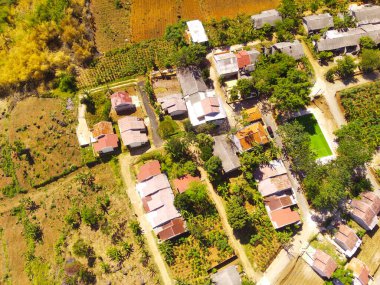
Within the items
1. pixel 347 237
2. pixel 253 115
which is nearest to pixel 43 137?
pixel 253 115

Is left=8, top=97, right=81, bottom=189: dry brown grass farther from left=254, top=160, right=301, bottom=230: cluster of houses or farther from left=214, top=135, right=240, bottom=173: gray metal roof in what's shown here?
left=254, top=160, right=301, bottom=230: cluster of houses

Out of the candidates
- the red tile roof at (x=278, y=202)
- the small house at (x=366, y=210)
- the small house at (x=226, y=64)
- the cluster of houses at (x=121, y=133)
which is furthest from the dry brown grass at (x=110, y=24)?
the small house at (x=366, y=210)

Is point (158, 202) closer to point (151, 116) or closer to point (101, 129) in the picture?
point (151, 116)

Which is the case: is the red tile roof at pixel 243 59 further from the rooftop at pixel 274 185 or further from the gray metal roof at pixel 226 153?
the rooftop at pixel 274 185

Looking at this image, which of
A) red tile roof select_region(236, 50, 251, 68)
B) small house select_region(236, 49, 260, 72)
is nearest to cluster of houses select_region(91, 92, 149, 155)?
red tile roof select_region(236, 50, 251, 68)

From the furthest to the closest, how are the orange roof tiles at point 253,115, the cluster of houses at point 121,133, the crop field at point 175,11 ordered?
1. the crop field at point 175,11
2. the orange roof tiles at point 253,115
3. the cluster of houses at point 121,133
